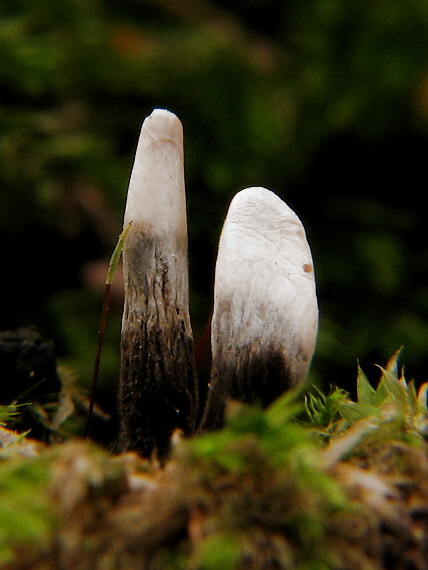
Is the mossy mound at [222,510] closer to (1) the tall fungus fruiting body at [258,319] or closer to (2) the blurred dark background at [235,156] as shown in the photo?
(1) the tall fungus fruiting body at [258,319]

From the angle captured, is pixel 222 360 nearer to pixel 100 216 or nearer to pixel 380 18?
pixel 100 216

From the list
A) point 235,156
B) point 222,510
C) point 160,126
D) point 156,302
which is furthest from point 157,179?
point 235,156

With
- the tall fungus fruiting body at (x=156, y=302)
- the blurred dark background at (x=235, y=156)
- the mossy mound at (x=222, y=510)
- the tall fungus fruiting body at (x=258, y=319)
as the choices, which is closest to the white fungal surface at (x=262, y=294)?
the tall fungus fruiting body at (x=258, y=319)

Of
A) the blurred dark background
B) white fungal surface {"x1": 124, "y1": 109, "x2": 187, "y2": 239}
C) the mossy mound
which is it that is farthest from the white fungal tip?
the blurred dark background

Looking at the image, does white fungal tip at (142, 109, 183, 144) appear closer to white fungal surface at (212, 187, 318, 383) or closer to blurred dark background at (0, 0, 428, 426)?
white fungal surface at (212, 187, 318, 383)

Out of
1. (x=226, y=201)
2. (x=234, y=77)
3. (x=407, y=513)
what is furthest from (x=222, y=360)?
(x=234, y=77)

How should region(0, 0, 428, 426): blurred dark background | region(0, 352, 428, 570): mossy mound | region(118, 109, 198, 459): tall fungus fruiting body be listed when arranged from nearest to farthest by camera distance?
1. region(0, 352, 428, 570): mossy mound
2. region(118, 109, 198, 459): tall fungus fruiting body
3. region(0, 0, 428, 426): blurred dark background
